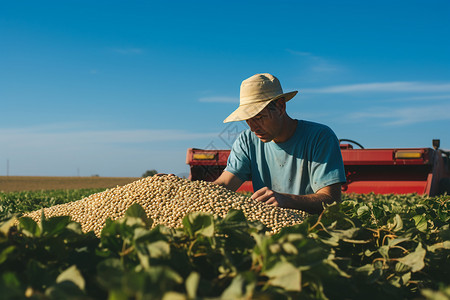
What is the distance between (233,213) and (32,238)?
609mm

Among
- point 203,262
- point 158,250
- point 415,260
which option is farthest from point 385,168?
point 158,250

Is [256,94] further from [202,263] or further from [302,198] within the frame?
[202,263]

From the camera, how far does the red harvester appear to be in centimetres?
782

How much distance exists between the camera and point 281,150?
3.74 metres

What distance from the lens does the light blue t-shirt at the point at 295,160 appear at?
3.49 metres

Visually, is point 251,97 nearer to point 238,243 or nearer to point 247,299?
point 238,243

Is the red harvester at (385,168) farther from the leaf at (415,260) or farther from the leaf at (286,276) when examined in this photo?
the leaf at (286,276)

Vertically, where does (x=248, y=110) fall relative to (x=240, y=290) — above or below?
above

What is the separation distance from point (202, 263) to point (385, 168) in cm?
775

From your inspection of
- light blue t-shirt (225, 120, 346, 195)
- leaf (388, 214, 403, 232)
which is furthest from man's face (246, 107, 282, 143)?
leaf (388, 214, 403, 232)

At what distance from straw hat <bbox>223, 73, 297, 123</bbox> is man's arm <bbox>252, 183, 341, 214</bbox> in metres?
0.81

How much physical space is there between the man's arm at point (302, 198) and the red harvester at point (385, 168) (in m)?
4.76

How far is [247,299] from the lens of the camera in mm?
881

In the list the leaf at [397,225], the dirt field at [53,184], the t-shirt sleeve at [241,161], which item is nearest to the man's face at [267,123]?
the t-shirt sleeve at [241,161]
